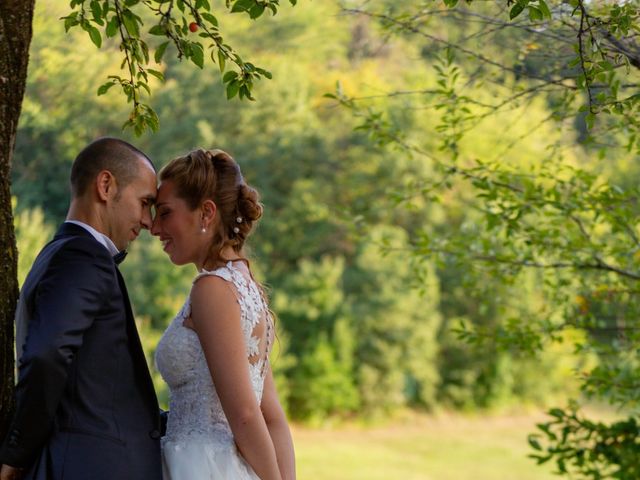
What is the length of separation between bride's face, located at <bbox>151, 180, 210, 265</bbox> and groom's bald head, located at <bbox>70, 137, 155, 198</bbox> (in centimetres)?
19

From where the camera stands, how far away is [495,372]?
81.7 feet

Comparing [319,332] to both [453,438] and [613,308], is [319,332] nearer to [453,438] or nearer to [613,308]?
[453,438]

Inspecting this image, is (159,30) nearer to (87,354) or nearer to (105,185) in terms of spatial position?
(105,185)

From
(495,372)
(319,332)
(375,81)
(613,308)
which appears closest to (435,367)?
(495,372)

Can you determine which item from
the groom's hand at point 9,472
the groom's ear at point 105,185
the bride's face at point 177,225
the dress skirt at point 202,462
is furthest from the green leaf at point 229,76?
the groom's hand at point 9,472

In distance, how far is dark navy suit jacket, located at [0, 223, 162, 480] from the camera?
7.77 feet

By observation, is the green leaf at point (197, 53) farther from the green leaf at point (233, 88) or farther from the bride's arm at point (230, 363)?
the bride's arm at point (230, 363)

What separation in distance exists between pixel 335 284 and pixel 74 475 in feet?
67.2

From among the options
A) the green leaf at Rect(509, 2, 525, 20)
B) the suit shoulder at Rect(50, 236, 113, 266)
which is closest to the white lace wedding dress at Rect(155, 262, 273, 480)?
the suit shoulder at Rect(50, 236, 113, 266)

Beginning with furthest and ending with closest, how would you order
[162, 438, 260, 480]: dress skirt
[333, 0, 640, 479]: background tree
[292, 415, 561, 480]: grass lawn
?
[292, 415, 561, 480]: grass lawn
[333, 0, 640, 479]: background tree
[162, 438, 260, 480]: dress skirt

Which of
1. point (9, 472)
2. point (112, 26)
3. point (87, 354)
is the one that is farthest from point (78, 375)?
point (112, 26)

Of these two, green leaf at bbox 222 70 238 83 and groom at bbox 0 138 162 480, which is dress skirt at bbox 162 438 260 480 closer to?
groom at bbox 0 138 162 480

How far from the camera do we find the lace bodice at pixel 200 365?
2.88m

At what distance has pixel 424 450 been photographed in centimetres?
2250
